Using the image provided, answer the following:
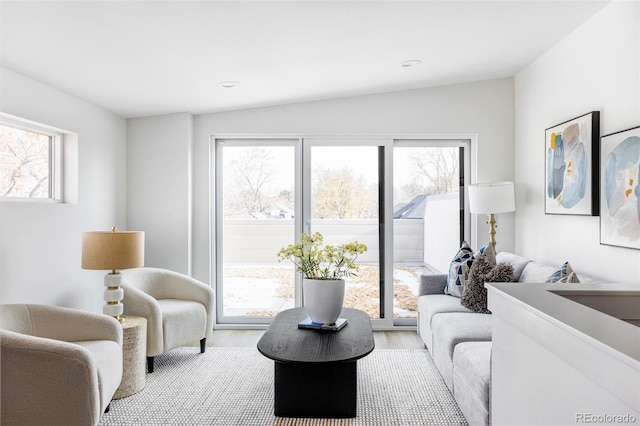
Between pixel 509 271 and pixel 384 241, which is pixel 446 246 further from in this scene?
pixel 509 271

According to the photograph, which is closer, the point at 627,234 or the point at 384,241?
the point at 627,234

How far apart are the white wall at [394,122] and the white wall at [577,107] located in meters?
0.16

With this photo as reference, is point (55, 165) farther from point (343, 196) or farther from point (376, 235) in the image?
point (376, 235)

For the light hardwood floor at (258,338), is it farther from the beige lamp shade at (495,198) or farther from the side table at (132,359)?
the beige lamp shade at (495,198)

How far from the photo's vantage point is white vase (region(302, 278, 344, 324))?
293cm

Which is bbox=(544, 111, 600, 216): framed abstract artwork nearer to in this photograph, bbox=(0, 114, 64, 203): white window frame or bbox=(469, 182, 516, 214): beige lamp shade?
bbox=(469, 182, 516, 214): beige lamp shade

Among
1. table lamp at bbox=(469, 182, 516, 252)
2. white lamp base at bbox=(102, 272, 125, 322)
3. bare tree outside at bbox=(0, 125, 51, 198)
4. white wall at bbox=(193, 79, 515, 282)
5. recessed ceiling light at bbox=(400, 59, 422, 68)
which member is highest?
recessed ceiling light at bbox=(400, 59, 422, 68)

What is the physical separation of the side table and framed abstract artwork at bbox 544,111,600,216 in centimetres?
326

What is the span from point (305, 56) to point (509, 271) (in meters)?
2.22

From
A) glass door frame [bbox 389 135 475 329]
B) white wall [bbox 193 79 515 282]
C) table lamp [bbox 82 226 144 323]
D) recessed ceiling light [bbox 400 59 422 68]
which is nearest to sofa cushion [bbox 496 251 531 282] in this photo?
white wall [bbox 193 79 515 282]

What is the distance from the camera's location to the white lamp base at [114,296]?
10.3 ft

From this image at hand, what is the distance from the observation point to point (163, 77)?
326cm

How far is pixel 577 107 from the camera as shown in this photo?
10.5ft

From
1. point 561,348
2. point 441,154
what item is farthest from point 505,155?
point 561,348
